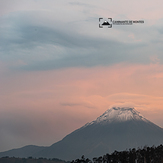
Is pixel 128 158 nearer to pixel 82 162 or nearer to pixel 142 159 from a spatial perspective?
pixel 142 159

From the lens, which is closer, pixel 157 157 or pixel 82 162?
pixel 82 162

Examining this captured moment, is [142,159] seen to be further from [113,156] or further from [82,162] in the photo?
[82,162]

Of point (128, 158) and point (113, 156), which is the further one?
point (128, 158)

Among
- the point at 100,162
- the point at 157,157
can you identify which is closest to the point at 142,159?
the point at 157,157

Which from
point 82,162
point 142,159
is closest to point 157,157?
point 142,159

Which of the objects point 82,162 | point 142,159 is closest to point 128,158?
point 142,159

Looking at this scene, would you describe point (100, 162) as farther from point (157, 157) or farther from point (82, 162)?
point (157, 157)
